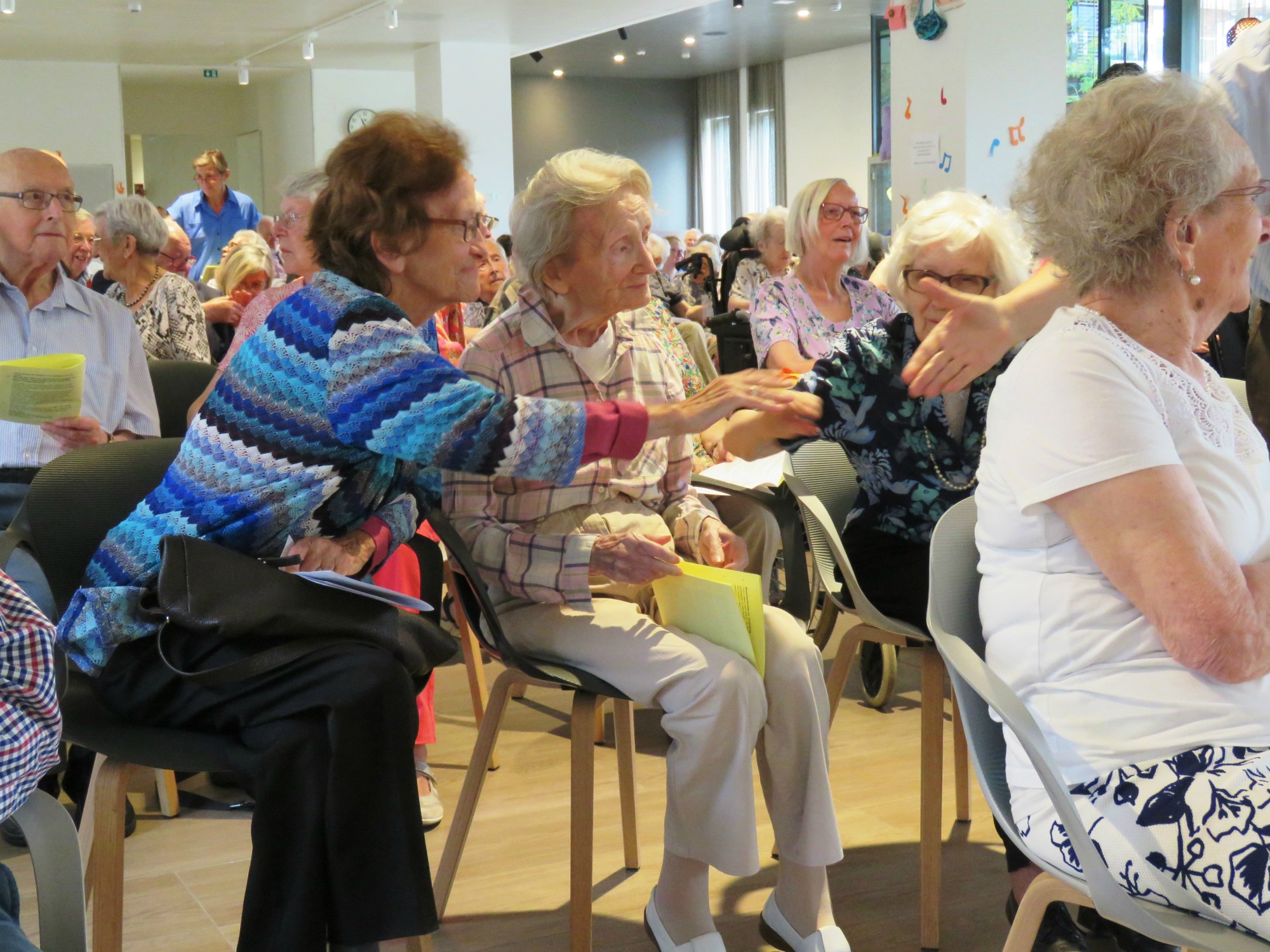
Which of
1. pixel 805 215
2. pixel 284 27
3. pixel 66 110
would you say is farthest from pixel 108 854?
pixel 66 110

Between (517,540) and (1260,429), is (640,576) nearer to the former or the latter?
(517,540)

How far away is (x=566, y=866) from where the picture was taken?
2.54 m

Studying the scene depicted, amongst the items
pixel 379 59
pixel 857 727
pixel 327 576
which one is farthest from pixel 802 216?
pixel 379 59

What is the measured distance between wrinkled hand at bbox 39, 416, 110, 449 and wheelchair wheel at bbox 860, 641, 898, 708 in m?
2.05

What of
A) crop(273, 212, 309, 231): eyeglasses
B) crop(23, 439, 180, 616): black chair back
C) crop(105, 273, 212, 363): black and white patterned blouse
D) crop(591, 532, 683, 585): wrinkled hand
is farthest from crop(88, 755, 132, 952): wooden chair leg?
crop(105, 273, 212, 363): black and white patterned blouse

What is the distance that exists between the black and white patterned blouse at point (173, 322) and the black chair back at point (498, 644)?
249cm

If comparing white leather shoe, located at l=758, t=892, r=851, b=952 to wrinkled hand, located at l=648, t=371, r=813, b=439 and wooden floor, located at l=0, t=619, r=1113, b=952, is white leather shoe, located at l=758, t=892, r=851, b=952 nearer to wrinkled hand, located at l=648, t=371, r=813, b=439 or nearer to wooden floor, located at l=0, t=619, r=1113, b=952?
wooden floor, located at l=0, t=619, r=1113, b=952

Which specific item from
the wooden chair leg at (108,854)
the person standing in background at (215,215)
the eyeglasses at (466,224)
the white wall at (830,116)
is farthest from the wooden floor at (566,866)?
the white wall at (830,116)

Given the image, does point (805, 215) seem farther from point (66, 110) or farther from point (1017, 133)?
point (66, 110)

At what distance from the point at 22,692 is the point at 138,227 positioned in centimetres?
368

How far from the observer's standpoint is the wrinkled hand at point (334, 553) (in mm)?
1898

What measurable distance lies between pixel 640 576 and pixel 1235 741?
3.16ft

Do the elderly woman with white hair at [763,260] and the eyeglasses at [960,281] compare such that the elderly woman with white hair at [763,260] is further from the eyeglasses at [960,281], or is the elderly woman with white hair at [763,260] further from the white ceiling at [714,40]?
the white ceiling at [714,40]

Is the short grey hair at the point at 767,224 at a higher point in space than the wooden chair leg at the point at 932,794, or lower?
higher
